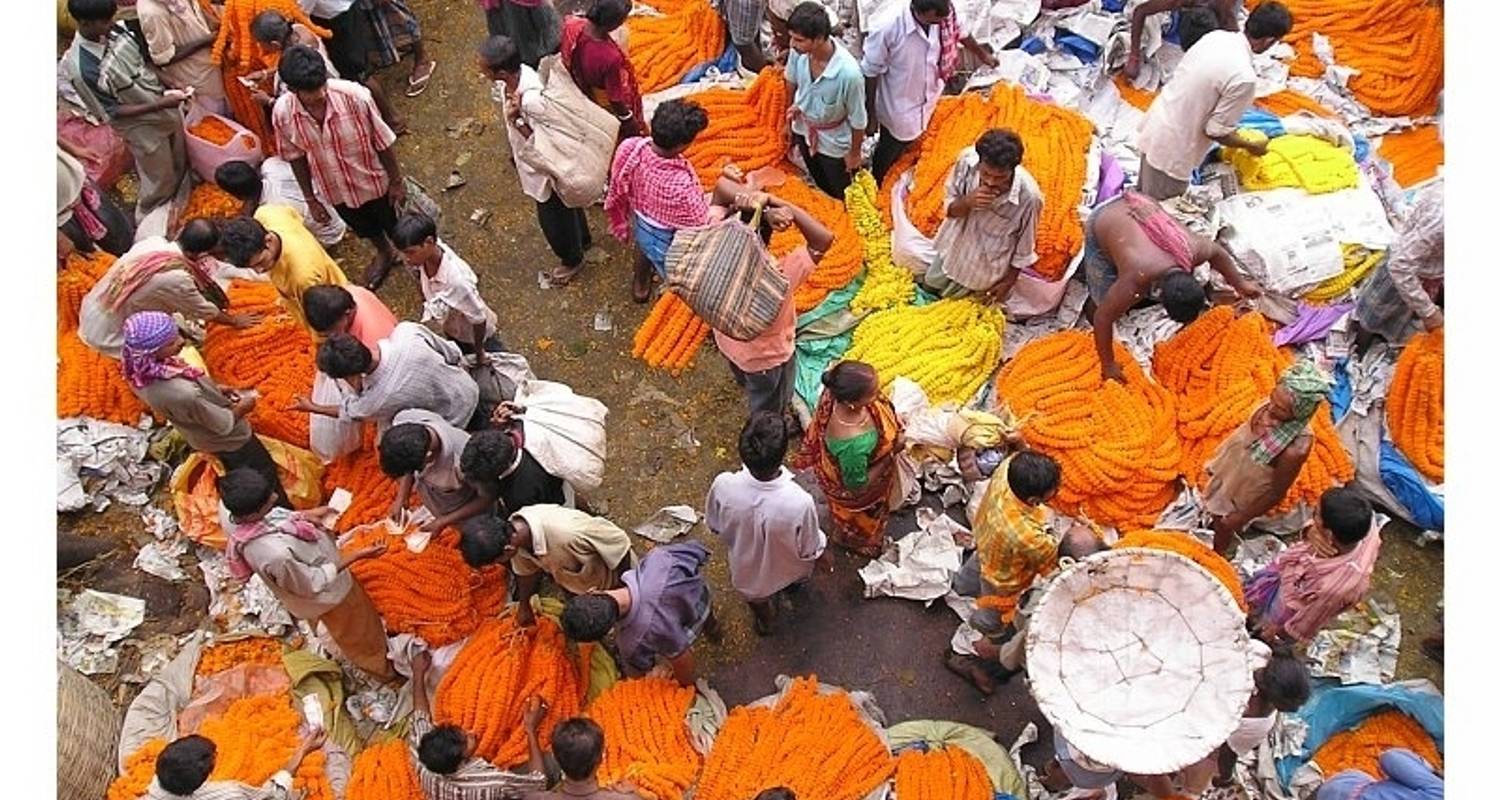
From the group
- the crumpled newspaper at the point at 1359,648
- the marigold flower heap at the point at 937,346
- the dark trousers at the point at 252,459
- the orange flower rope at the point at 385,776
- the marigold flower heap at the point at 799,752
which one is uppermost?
the marigold flower heap at the point at 937,346

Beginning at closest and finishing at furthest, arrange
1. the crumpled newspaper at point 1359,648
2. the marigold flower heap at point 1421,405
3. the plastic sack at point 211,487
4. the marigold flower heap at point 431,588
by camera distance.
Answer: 1. the crumpled newspaper at point 1359,648
2. the marigold flower heap at point 431,588
3. the marigold flower heap at point 1421,405
4. the plastic sack at point 211,487

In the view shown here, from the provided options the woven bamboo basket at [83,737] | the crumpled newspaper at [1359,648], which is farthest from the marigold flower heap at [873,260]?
the woven bamboo basket at [83,737]

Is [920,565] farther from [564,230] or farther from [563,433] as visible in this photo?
[564,230]

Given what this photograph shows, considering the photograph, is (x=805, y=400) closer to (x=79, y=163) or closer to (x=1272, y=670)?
(x=1272, y=670)

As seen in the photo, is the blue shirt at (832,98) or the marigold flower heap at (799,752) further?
the blue shirt at (832,98)

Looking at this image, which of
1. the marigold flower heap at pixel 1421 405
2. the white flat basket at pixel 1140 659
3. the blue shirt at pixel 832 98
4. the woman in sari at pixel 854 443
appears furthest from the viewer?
the blue shirt at pixel 832 98

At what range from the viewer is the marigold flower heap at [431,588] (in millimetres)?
5797

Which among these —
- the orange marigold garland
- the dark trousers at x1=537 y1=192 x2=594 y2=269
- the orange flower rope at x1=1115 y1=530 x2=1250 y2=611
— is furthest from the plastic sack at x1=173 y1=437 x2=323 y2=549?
the orange flower rope at x1=1115 y1=530 x2=1250 y2=611

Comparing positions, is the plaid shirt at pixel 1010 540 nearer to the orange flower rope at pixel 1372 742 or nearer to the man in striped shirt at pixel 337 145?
the orange flower rope at pixel 1372 742

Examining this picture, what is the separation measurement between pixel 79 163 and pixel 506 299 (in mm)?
2254

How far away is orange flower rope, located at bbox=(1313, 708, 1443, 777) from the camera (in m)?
5.26

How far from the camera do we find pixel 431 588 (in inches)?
231

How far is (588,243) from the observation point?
7.23 metres

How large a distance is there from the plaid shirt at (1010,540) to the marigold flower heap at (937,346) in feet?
4.48
